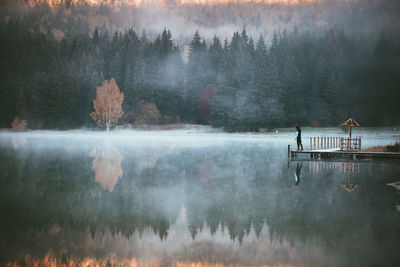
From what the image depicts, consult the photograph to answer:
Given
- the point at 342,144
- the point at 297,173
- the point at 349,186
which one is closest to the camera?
the point at 349,186

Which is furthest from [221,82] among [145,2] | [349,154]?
[349,154]

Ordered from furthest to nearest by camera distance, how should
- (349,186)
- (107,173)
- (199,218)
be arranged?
(107,173)
(349,186)
(199,218)

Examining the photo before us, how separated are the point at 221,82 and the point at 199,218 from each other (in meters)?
56.2

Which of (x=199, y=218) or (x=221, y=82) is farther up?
(x=221, y=82)

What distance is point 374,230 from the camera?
8.88 m

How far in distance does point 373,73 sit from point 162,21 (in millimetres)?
48566

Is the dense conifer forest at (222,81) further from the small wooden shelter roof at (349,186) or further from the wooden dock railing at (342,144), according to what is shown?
the small wooden shelter roof at (349,186)

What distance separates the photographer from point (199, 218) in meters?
10.0

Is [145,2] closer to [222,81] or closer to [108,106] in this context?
[108,106]

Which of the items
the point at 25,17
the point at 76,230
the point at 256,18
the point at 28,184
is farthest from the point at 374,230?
the point at 25,17

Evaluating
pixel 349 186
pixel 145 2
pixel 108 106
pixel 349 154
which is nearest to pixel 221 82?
pixel 108 106

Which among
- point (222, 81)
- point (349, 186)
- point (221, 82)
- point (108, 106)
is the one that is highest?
point (222, 81)

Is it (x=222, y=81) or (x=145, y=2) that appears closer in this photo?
(x=222, y=81)

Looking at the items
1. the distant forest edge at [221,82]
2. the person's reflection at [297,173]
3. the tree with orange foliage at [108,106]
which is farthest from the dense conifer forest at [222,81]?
the person's reflection at [297,173]
